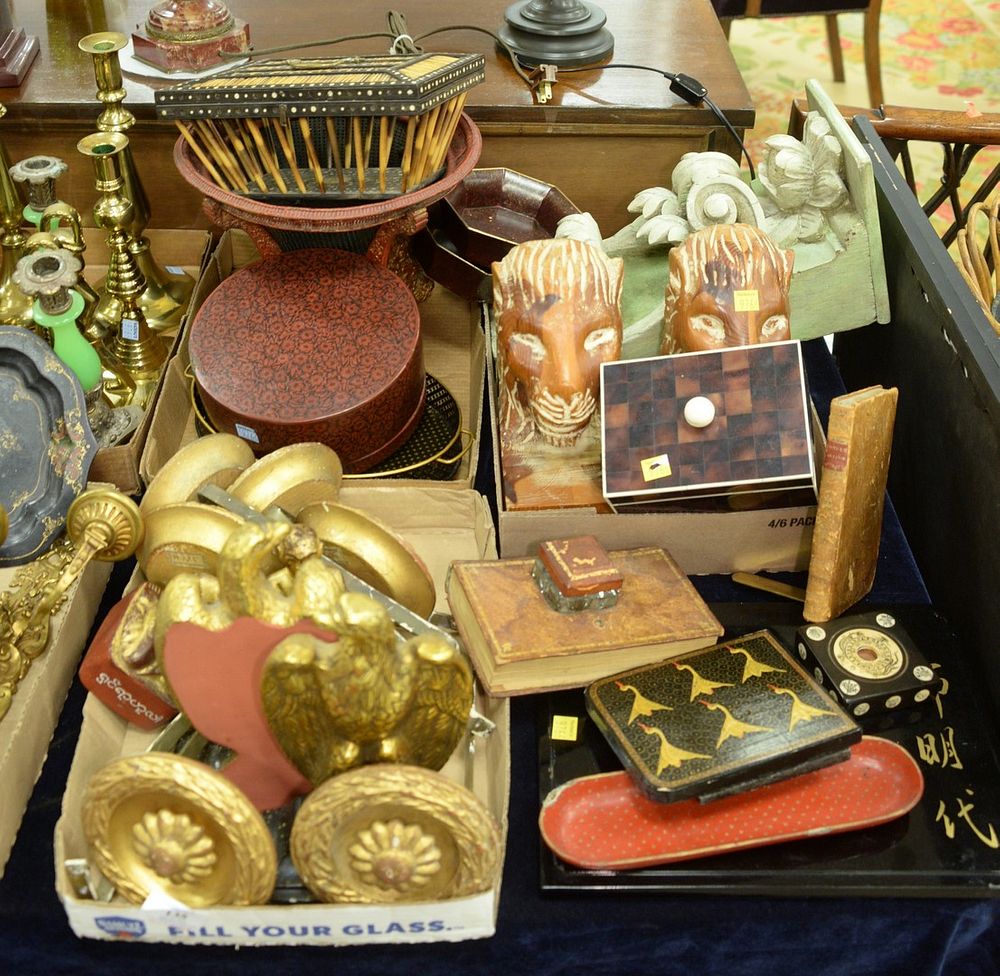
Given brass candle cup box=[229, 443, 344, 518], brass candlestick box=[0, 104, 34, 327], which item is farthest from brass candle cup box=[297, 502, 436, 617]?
brass candlestick box=[0, 104, 34, 327]

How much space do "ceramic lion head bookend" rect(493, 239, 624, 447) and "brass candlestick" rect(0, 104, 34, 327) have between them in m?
0.66

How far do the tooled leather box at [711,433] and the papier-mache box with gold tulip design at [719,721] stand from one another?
185 mm

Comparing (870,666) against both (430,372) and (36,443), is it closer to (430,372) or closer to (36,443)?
(430,372)

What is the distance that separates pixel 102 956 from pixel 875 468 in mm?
917

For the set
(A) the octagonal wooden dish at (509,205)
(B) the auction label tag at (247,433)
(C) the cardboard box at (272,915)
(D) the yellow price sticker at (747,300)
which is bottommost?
(C) the cardboard box at (272,915)

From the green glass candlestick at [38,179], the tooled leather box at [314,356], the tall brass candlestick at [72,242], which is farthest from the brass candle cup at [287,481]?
the green glass candlestick at [38,179]

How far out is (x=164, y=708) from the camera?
105 centimetres

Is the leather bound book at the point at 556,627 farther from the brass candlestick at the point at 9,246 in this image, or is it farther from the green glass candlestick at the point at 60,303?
the brass candlestick at the point at 9,246

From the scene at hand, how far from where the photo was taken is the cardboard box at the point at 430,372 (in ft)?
4.33

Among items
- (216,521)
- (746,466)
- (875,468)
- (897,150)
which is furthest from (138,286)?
(897,150)

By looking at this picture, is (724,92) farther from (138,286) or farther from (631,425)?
(138,286)

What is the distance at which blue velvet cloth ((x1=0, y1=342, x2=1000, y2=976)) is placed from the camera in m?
0.93

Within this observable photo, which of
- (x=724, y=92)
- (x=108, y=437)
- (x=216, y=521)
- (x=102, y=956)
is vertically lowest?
(x=102, y=956)

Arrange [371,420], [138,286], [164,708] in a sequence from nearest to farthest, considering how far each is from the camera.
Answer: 1. [164,708]
2. [371,420]
3. [138,286]
